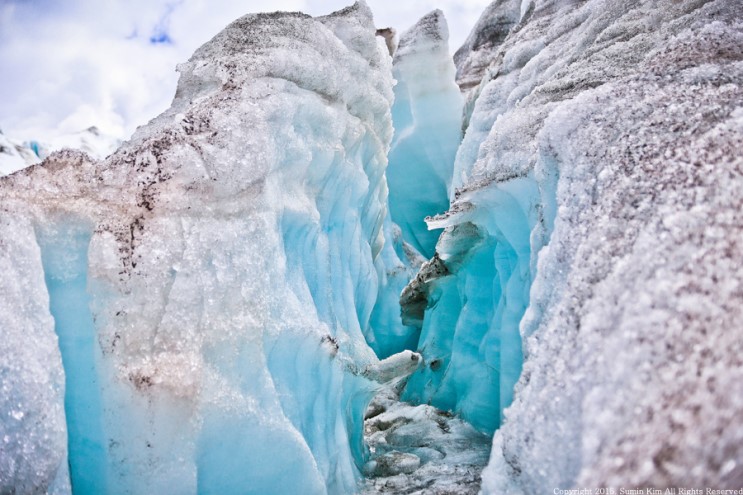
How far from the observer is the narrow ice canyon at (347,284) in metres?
1.49

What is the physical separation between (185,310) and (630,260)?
215 cm

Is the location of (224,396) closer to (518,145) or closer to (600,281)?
(600,281)

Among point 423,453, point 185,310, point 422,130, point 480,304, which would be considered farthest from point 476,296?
point 422,130

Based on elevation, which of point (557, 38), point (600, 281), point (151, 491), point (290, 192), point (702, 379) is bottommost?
point (151, 491)

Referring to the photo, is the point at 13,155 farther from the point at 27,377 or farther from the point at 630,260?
the point at 630,260

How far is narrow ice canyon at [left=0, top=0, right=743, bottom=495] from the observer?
1491mm

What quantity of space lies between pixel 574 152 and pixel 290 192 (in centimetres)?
212

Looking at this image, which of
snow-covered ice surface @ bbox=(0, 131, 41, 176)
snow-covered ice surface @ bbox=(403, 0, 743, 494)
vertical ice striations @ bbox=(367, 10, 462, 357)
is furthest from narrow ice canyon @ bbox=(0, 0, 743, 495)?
snow-covered ice surface @ bbox=(0, 131, 41, 176)

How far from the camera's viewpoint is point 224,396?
272cm

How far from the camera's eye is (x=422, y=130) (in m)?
10.7

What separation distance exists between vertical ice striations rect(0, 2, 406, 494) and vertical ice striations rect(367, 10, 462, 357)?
588 cm

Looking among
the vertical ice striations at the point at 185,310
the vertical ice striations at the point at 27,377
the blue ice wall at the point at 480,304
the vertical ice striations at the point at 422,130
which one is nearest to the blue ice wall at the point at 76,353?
the vertical ice striations at the point at 185,310

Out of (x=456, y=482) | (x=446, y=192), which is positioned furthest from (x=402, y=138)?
(x=456, y=482)

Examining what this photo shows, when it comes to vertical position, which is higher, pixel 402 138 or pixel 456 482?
pixel 402 138
